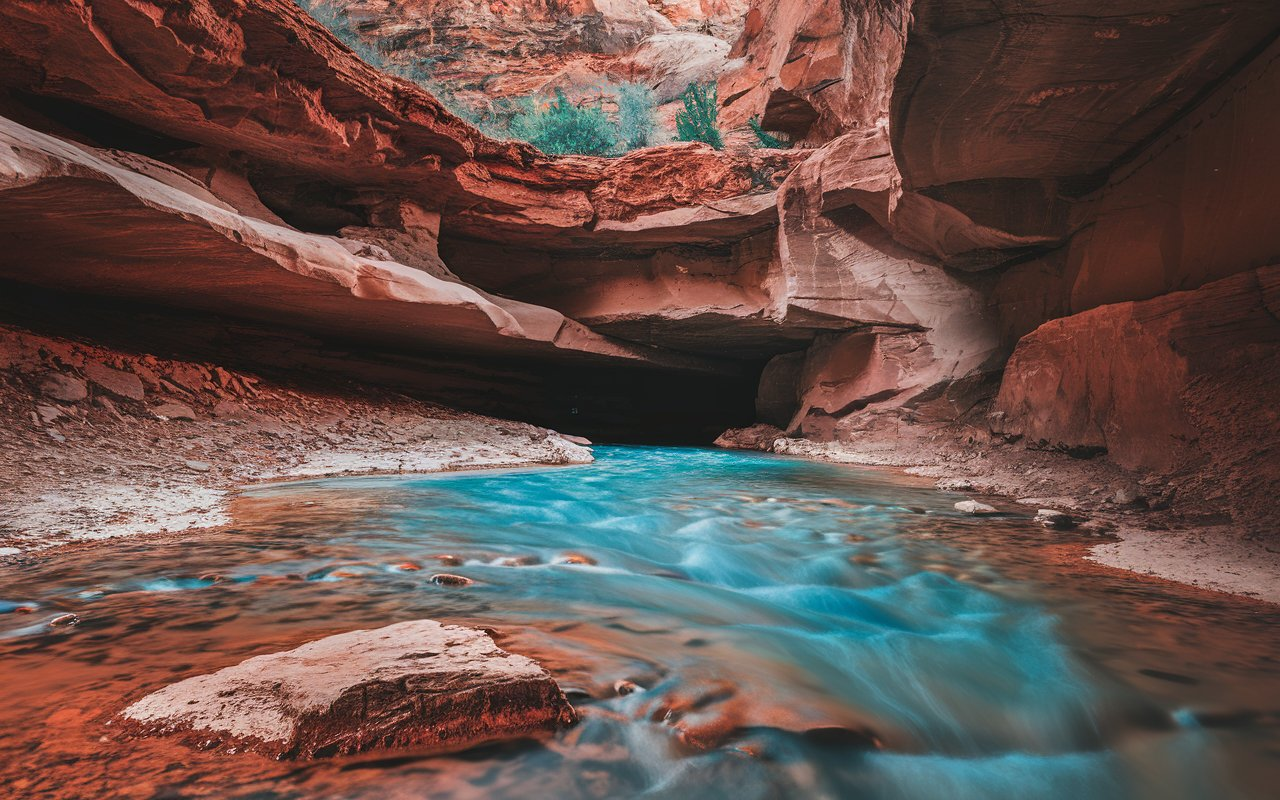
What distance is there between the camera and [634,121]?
16.0 meters

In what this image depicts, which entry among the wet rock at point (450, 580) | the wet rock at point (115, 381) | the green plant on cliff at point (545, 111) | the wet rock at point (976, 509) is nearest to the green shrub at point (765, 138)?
the green plant on cliff at point (545, 111)

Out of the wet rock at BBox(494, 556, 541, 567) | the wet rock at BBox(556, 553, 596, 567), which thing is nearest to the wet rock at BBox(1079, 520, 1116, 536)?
the wet rock at BBox(556, 553, 596, 567)

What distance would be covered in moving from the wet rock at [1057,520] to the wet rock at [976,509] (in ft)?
1.25

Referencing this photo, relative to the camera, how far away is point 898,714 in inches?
75.5

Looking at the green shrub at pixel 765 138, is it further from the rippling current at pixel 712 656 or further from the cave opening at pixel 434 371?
the rippling current at pixel 712 656

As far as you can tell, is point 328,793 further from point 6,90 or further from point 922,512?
point 6,90

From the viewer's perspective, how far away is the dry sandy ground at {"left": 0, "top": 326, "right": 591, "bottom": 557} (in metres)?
3.65

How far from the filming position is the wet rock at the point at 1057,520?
3.93 meters

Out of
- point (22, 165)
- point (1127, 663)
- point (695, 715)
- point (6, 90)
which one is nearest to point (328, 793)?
point (695, 715)

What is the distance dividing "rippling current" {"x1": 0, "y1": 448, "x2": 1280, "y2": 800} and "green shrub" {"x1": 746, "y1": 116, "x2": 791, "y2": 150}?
424 inches

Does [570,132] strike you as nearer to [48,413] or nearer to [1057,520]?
[48,413]

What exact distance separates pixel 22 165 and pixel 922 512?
6.31 metres

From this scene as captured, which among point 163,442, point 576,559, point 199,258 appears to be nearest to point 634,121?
point 199,258

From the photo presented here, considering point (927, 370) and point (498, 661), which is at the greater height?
point (927, 370)
